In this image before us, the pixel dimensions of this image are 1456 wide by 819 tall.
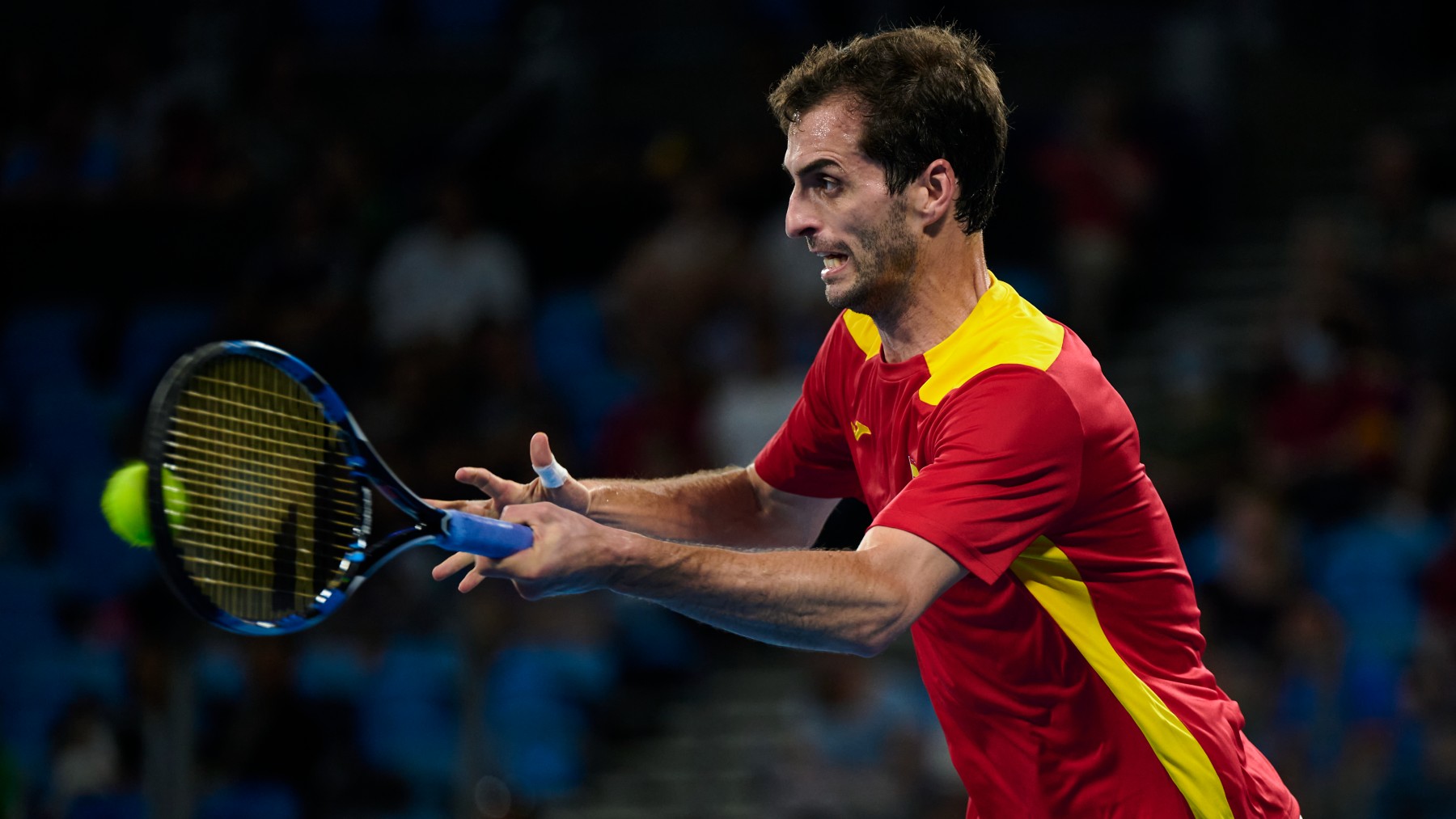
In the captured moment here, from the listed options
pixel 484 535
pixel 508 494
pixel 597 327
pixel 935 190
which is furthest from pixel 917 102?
pixel 597 327

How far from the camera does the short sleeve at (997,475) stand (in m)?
3.23

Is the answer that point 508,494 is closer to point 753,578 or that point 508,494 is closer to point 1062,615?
point 753,578

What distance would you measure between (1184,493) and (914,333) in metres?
5.02

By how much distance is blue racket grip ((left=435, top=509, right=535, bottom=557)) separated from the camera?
2988 millimetres

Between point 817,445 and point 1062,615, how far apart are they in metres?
0.91

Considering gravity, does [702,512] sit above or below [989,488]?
below

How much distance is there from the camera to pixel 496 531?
9.82 feet

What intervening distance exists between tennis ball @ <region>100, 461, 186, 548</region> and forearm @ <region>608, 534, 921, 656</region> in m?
0.86

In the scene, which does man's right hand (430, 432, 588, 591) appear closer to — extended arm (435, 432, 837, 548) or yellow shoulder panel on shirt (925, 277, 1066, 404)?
extended arm (435, 432, 837, 548)

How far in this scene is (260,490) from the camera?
3486 mm

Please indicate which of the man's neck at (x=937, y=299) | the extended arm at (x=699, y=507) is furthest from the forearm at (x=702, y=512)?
the man's neck at (x=937, y=299)

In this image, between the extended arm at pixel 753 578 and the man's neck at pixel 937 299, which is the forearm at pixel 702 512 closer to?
the man's neck at pixel 937 299

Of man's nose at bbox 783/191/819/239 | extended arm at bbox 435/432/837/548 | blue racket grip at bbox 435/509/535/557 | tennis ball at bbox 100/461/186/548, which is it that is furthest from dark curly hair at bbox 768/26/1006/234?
tennis ball at bbox 100/461/186/548

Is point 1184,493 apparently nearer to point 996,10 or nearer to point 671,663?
point 671,663
